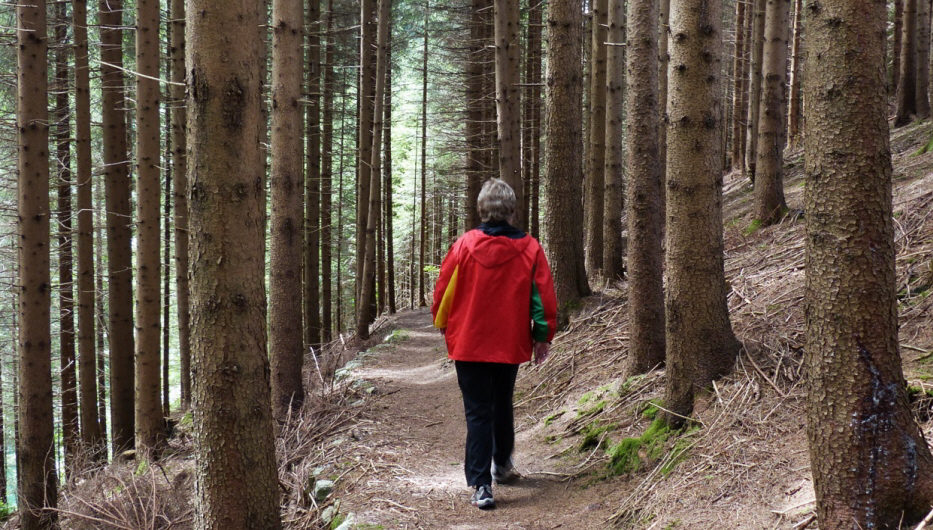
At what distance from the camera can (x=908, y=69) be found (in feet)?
39.4

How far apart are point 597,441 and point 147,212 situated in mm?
5847

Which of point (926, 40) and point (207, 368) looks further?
point (926, 40)

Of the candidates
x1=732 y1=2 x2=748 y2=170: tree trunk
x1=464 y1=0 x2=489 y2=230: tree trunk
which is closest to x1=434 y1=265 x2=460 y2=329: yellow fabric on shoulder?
x1=464 y1=0 x2=489 y2=230: tree trunk

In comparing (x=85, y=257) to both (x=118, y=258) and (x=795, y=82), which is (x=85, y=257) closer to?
(x=118, y=258)

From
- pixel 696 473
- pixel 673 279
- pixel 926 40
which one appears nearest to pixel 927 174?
pixel 673 279

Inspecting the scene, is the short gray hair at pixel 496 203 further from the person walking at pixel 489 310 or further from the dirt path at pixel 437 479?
the dirt path at pixel 437 479

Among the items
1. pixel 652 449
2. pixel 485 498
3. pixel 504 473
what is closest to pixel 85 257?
pixel 504 473

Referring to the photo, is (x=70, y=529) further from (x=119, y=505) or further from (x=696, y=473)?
(x=696, y=473)

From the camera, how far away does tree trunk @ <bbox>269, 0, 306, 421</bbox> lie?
243 inches

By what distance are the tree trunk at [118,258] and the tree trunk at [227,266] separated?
639 centimetres

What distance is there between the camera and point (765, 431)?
3750mm

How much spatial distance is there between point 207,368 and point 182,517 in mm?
2577

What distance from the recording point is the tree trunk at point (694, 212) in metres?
4.16

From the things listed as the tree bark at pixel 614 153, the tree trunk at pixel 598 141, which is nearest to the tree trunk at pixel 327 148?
the tree trunk at pixel 598 141
